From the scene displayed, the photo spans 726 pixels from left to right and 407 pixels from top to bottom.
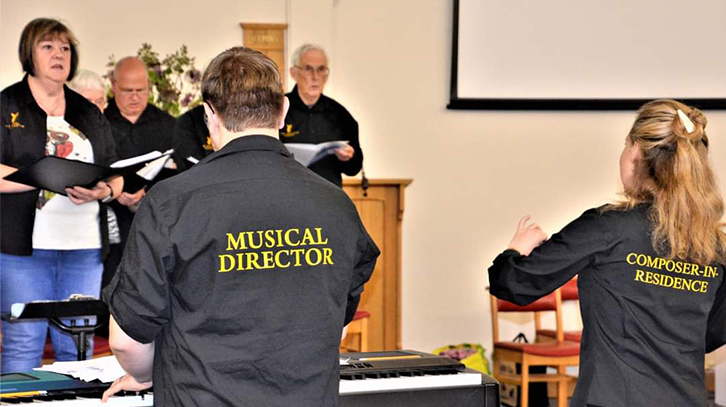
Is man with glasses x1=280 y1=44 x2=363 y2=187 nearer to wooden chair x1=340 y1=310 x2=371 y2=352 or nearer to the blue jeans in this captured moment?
wooden chair x1=340 y1=310 x2=371 y2=352

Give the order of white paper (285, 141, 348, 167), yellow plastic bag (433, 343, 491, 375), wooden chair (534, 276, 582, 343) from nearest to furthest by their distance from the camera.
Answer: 1. white paper (285, 141, 348, 167)
2. wooden chair (534, 276, 582, 343)
3. yellow plastic bag (433, 343, 491, 375)

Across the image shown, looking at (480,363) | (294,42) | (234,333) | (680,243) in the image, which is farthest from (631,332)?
(294,42)

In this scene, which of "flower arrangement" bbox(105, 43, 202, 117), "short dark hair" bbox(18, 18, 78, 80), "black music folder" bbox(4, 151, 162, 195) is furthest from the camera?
"flower arrangement" bbox(105, 43, 202, 117)

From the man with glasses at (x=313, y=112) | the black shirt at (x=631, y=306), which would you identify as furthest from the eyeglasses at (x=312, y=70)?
the black shirt at (x=631, y=306)

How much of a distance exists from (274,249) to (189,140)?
10.3 ft

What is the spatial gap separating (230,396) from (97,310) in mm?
1378

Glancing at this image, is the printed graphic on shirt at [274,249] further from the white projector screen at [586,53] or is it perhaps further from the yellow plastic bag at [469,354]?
the white projector screen at [586,53]

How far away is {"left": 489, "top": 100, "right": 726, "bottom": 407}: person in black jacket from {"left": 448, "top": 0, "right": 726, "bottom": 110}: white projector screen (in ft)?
12.4

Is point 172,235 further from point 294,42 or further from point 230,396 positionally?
point 294,42

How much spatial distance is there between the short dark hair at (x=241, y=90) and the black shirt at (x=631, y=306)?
90 cm

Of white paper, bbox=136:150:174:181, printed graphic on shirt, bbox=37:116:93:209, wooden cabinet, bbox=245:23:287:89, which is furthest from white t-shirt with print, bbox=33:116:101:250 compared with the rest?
wooden cabinet, bbox=245:23:287:89

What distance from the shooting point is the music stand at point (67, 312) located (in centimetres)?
294

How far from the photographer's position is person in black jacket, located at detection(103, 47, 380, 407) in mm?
1749

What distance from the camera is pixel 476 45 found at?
243 inches
